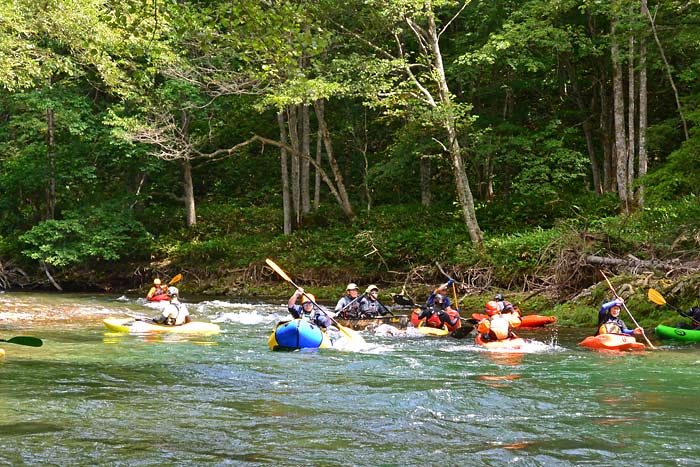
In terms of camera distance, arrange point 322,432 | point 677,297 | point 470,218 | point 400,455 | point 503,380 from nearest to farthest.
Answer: point 400,455 → point 322,432 → point 503,380 → point 677,297 → point 470,218

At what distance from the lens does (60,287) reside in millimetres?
24578

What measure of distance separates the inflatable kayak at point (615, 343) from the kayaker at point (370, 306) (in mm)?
4489

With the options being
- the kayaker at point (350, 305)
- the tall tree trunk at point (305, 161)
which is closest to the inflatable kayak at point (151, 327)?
the kayaker at point (350, 305)

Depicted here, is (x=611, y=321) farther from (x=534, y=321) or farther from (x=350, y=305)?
(x=350, y=305)

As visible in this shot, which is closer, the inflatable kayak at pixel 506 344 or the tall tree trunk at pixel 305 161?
the inflatable kayak at pixel 506 344

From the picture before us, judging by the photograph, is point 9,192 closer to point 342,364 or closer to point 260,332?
point 260,332

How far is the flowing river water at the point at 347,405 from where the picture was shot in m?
5.60

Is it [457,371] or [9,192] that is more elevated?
[9,192]

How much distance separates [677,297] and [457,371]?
6202 millimetres

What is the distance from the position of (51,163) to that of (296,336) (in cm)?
1670

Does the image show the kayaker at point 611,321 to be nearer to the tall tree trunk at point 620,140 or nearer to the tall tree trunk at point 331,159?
the tall tree trunk at point 620,140

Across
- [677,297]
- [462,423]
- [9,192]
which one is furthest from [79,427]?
[9,192]

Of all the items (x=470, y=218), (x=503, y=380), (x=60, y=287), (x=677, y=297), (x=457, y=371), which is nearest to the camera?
(x=503, y=380)

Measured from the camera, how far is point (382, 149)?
1128 inches
